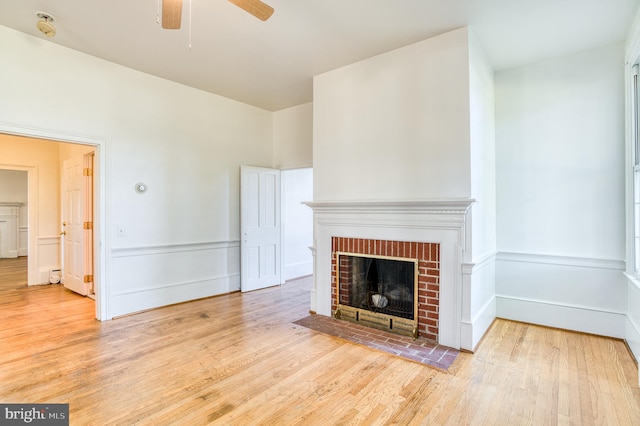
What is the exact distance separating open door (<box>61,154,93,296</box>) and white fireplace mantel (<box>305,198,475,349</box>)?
3472mm

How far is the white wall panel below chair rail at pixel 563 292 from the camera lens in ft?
10.6

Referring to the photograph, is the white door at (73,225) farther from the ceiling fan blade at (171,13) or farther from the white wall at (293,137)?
A: the ceiling fan blade at (171,13)

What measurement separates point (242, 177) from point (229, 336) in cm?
251

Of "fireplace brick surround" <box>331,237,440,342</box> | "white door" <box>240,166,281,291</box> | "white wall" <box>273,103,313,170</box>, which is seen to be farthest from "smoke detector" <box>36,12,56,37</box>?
"fireplace brick surround" <box>331,237,440,342</box>

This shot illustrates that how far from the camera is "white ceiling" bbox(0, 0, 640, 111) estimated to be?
2.70m

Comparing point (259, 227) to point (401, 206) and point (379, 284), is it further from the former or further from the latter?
point (401, 206)

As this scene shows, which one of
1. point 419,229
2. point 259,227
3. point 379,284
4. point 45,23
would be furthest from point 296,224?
point 45,23

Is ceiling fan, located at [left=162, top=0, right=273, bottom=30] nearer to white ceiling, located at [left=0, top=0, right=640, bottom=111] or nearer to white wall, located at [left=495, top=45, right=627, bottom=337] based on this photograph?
white ceiling, located at [left=0, top=0, right=640, bottom=111]

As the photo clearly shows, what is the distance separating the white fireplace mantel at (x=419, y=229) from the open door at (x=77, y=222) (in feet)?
11.4

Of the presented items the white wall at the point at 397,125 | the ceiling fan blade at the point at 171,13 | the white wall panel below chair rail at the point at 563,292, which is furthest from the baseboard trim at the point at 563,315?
the ceiling fan blade at the point at 171,13

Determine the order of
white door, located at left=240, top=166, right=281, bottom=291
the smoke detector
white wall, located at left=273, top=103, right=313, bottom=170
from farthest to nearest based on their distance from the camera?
white wall, located at left=273, top=103, right=313, bottom=170, white door, located at left=240, top=166, right=281, bottom=291, the smoke detector

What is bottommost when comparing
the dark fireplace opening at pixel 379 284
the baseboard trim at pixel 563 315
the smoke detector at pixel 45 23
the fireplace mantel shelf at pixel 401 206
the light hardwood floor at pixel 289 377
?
the light hardwood floor at pixel 289 377

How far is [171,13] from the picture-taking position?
2.08 metres

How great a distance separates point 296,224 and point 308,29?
365 centimetres
